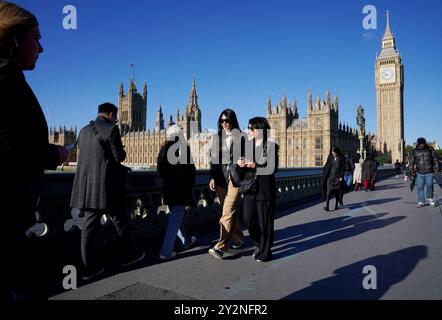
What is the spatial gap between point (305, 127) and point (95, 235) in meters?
63.1

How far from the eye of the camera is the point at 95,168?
3.79 m

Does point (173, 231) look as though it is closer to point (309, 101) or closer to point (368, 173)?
point (368, 173)

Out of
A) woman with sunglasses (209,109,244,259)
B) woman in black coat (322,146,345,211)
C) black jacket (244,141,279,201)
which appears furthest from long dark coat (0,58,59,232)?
woman in black coat (322,146,345,211)

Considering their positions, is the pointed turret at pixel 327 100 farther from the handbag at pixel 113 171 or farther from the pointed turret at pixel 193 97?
the handbag at pixel 113 171

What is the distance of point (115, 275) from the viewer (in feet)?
12.5

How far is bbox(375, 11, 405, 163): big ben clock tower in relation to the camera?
3688 inches

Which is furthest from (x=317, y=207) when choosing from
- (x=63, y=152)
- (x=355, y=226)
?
(x=63, y=152)

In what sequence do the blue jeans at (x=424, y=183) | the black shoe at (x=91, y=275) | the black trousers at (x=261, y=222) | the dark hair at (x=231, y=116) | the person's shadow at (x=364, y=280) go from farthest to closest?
1. the blue jeans at (x=424, y=183)
2. the dark hair at (x=231, y=116)
3. the black trousers at (x=261, y=222)
4. the black shoe at (x=91, y=275)
5. the person's shadow at (x=364, y=280)

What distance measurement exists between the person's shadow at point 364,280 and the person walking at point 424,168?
20.1 feet

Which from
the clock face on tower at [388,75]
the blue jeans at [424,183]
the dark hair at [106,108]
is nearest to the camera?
the dark hair at [106,108]

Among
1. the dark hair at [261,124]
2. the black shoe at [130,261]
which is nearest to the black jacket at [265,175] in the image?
the dark hair at [261,124]

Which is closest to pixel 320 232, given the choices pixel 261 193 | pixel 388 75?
pixel 261 193

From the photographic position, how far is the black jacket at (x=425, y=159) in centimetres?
967

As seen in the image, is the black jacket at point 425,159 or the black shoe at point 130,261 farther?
the black jacket at point 425,159
